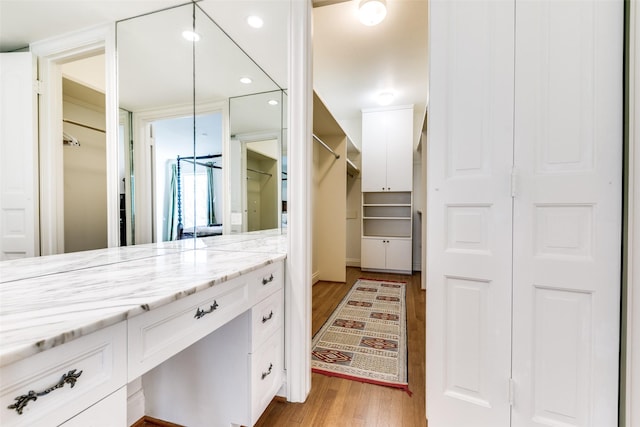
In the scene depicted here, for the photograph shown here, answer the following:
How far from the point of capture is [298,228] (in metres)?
1.41

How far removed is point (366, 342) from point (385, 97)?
3296mm

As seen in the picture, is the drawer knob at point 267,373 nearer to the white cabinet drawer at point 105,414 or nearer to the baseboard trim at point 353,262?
the white cabinet drawer at point 105,414

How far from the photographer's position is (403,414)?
4.39 ft

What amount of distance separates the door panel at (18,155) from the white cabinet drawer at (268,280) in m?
0.90

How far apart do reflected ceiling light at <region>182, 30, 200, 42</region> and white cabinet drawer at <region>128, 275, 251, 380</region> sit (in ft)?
5.14

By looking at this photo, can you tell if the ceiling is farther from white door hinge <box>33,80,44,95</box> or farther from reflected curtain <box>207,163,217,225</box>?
reflected curtain <box>207,163,217,225</box>

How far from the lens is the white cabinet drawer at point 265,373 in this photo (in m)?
1.12

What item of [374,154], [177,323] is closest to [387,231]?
[374,154]

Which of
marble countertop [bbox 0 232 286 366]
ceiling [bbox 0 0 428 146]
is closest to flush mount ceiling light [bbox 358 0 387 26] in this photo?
ceiling [bbox 0 0 428 146]

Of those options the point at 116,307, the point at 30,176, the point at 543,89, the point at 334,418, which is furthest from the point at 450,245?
the point at 30,176

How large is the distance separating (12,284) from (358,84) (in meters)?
3.57

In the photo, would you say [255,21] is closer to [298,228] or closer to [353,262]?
[298,228]

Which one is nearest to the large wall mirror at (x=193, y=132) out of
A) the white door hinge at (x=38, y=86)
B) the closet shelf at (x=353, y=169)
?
the white door hinge at (x=38, y=86)

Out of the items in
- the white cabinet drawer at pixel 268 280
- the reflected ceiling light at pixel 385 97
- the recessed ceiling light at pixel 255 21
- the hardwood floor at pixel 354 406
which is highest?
the reflected ceiling light at pixel 385 97
